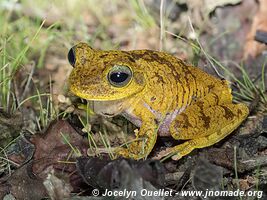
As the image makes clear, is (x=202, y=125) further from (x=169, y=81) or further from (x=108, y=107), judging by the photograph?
(x=108, y=107)

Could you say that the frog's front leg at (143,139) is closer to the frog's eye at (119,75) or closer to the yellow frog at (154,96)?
the yellow frog at (154,96)

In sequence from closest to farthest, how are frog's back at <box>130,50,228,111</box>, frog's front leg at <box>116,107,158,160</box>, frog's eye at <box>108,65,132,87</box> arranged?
frog's eye at <box>108,65,132,87</box> < frog's front leg at <box>116,107,158,160</box> < frog's back at <box>130,50,228,111</box>

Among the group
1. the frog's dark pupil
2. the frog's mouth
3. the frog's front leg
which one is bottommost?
the frog's front leg

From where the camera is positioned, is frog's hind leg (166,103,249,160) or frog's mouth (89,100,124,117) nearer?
frog's hind leg (166,103,249,160)

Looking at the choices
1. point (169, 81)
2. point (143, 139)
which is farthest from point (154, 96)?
point (143, 139)

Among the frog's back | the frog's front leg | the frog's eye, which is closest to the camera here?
the frog's eye

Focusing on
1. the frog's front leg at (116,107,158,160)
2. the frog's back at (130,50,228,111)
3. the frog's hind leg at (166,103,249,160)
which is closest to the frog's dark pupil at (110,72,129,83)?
the frog's back at (130,50,228,111)

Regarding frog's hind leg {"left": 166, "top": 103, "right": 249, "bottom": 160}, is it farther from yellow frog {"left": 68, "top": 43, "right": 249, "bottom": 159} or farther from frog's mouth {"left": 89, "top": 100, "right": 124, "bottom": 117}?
frog's mouth {"left": 89, "top": 100, "right": 124, "bottom": 117}
